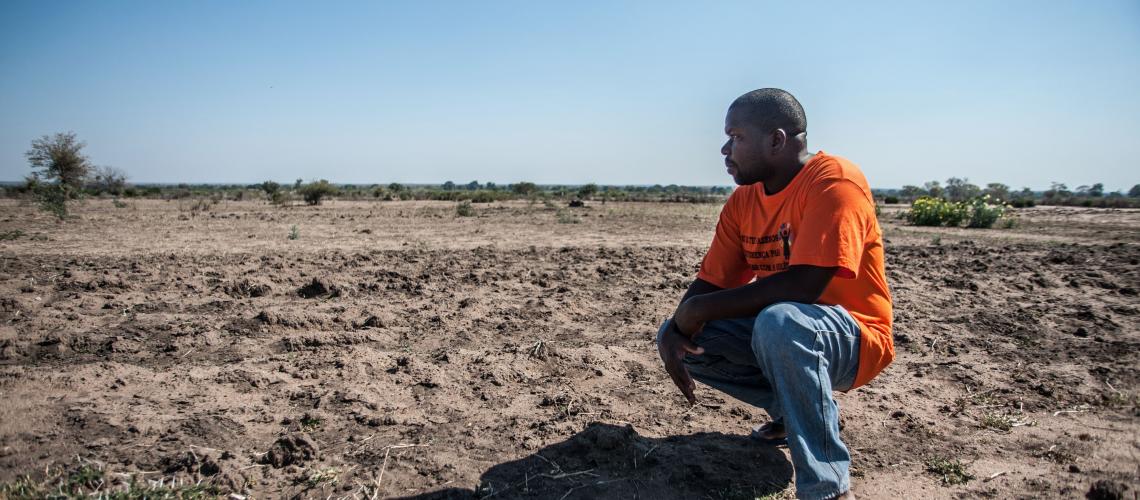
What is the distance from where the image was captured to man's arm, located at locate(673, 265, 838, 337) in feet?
6.45

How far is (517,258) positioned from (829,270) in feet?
17.5

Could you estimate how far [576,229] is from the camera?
40.2 feet

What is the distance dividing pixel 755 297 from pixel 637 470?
885mm

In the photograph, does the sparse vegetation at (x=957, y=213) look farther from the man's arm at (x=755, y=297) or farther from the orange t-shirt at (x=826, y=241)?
the man's arm at (x=755, y=297)

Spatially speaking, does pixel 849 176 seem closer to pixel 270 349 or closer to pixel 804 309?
pixel 804 309

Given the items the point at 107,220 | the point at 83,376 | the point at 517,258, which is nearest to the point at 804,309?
the point at 83,376

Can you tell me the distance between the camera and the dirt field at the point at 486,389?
89.6 inches

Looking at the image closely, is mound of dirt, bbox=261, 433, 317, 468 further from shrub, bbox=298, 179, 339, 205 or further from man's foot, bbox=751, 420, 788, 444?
shrub, bbox=298, 179, 339, 205

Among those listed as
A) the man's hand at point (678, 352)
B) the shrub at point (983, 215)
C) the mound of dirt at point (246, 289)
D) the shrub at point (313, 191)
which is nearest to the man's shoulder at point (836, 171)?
the man's hand at point (678, 352)

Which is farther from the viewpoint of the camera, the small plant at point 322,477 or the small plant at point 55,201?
the small plant at point 55,201

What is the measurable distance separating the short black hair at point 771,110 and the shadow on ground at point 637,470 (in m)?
1.37

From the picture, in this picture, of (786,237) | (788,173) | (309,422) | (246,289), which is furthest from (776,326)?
(246,289)

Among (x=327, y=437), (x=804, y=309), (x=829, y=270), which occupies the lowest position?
(x=327, y=437)

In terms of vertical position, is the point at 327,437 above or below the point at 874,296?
below
